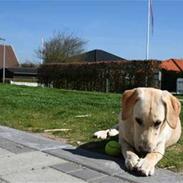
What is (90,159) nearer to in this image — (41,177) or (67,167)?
(67,167)

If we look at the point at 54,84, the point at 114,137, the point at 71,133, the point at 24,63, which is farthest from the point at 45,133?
the point at 24,63

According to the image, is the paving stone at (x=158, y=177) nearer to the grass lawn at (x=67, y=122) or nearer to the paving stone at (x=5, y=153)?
the grass lawn at (x=67, y=122)

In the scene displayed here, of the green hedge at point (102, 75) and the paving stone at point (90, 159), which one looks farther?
the green hedge at point (102, 75)

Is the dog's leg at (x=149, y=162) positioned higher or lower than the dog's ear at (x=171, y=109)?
lower

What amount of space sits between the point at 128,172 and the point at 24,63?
3173 inches

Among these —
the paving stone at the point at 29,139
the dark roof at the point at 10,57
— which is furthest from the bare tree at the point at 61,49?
the paving stone at the point at 29,139

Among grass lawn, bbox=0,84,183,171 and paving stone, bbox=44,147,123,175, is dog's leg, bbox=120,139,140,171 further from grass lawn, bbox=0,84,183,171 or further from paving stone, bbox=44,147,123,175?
grass lawn, bbox=0,84,183,171

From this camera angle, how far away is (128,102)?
6.51 m

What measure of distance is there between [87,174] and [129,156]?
64 cm

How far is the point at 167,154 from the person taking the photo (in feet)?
22.4

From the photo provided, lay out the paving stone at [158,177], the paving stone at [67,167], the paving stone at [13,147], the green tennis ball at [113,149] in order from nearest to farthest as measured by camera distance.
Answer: the paving stone at [158,177] → the paving stone at [67,167] → the green tennis ball at [113,149] → the paving stone at [13,147]

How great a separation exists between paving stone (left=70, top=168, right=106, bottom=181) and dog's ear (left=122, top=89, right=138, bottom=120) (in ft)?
3.30

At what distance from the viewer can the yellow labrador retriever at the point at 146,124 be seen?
19.8ft

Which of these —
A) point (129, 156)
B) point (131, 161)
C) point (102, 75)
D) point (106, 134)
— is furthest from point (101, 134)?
point (102, 75)
